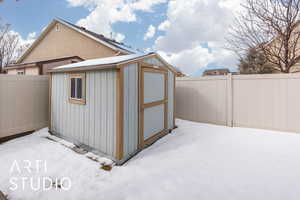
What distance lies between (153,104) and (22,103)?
3.77 meters

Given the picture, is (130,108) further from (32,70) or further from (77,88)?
(32,70)

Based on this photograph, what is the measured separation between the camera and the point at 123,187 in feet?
7.72

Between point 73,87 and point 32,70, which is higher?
point 32,70

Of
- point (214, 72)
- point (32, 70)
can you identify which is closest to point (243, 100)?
point (32, 70)

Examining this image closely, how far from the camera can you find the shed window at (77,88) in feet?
11.9

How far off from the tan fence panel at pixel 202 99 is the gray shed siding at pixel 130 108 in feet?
9.82

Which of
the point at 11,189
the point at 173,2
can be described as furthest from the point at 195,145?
the point at 173,2

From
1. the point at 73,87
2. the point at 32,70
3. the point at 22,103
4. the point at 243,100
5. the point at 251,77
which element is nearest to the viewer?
the point at 73,87

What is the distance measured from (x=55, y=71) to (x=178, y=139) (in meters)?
3.89

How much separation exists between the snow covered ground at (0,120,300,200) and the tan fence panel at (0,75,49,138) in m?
0.46

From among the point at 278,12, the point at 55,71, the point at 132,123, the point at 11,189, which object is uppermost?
the point at 278,12

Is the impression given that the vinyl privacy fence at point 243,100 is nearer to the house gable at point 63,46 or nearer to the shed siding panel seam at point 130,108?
the shed siding panel seam at point 130,108

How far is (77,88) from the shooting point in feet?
12.5

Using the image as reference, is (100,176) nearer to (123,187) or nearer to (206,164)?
(123,187)
